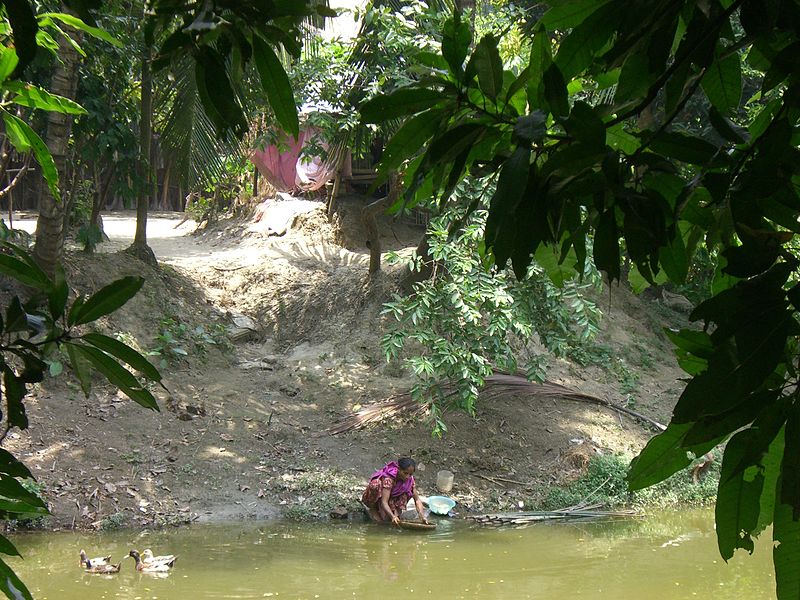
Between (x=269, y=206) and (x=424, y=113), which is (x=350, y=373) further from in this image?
(x=424, y=113)

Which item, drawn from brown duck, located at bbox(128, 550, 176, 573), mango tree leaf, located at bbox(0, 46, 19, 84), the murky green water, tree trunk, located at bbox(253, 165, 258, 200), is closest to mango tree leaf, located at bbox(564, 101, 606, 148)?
mango tree leaf, located at bbox(0, 46, 19, 84)

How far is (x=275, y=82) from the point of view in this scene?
122cm

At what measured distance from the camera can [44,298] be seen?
1.27 meters

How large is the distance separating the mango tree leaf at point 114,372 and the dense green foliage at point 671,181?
46 cm

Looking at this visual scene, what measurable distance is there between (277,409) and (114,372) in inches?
312

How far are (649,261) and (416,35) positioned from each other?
22.7 feet

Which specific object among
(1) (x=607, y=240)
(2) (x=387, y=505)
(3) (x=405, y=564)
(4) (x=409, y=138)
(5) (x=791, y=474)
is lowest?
(3) (x=405, y=564)

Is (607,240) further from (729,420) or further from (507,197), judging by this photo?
(729,420)

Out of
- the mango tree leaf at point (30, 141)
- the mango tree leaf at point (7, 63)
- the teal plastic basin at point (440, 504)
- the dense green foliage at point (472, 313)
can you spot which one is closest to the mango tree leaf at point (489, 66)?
the mango tree leaf at point (7, 63)

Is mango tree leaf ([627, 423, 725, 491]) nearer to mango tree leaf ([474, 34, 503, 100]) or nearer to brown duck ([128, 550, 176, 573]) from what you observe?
mango tree leaf ([474, 34, 503, 100])

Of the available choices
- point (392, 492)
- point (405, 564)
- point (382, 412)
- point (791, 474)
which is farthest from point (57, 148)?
point (791, 474)

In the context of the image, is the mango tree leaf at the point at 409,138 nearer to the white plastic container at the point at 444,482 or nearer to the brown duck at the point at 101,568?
the brown duck at the point at 101,568

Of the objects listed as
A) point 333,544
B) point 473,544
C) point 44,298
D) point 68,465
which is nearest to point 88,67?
point 68,465

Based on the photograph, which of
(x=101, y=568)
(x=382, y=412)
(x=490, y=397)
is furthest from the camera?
(x=490, y=397)
